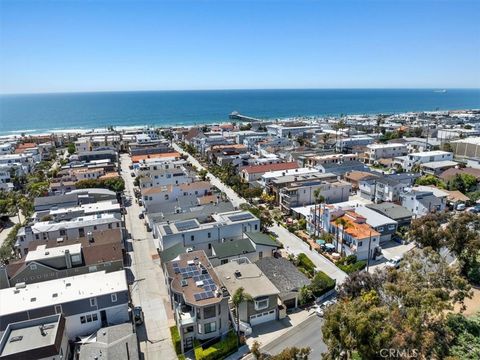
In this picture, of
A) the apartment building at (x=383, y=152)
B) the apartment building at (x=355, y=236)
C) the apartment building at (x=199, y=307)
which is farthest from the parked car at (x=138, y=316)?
the apartment building at (x=383, y=152)

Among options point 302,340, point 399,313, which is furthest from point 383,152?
point 399,313

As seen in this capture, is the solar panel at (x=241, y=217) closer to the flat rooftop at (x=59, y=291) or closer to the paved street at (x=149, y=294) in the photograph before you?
the paved street at (x=149, y=294)

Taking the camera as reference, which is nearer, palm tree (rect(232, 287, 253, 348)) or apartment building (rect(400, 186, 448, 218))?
palm tree (rect(232, 287, 253, 348))

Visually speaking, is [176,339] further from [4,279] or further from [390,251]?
[390,251]

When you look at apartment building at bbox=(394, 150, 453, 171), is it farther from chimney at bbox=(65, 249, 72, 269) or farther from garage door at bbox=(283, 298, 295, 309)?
chimney at bbox=(65, 249, 72, 269)

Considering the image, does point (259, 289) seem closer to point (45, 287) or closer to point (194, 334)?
point (194, 334)

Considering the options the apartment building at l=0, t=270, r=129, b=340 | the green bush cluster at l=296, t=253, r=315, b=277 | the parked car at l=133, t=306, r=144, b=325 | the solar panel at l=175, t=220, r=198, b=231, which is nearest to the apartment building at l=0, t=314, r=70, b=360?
the apartment building at l=0, t=270, r=129, b=340
